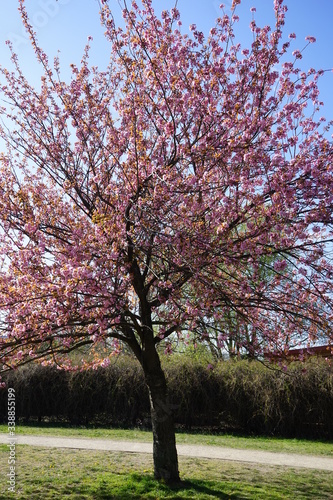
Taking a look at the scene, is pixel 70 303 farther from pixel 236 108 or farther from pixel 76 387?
pixel 76 387

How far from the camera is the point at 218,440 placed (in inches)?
452

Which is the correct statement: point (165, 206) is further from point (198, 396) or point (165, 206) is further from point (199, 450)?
point (198, 396)

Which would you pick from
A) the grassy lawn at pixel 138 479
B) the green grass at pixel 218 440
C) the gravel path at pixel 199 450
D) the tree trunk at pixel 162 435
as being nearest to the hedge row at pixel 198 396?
the green grass at pixel 218 440

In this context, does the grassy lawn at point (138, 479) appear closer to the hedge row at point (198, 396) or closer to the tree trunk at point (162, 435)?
the tree trunk at point (162, 435)

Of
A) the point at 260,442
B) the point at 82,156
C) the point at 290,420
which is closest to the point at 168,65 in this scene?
the point at 82,156

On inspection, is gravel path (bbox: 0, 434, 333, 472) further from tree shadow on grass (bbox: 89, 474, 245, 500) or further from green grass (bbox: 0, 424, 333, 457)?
tree shadow on grass (bbox: 89, 474, 245, 500)

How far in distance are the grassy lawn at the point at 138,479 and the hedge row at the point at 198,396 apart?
379cm

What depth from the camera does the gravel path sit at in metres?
8.59

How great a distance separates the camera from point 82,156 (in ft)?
23.0

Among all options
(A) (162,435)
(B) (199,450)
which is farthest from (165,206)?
(B) (199,450)

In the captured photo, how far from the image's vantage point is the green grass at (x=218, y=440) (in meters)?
10.3

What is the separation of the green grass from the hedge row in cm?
75

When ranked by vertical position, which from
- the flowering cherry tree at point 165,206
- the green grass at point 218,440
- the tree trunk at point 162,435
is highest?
the flowering cherry tree at point 165,206

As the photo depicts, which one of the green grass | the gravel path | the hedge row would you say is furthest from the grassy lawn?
the hedge row
